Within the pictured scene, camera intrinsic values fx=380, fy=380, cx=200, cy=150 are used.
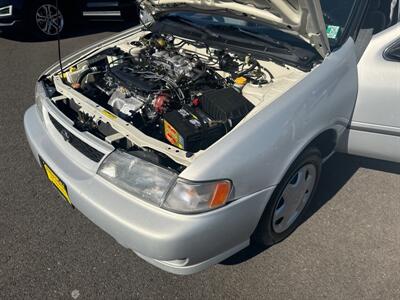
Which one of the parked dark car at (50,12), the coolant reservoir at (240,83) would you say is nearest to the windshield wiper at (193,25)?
the coolant reservoir at (240,83)

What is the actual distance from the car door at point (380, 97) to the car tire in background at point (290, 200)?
0.45m

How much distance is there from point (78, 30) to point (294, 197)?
17.1 ft

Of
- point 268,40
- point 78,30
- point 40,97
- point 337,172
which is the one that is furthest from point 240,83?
point 78,30

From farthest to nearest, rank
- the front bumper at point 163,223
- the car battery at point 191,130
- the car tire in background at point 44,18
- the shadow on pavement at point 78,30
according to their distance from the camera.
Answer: the shadow on pavement at point 78,30 < the car tire in background at point 44,18 < the car battery at point 191,130 < the front bumper at point 163,223

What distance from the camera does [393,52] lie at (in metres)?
2.45

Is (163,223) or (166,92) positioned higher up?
(166,92)

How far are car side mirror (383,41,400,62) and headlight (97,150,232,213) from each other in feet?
4.78

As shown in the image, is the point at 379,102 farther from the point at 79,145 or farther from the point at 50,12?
the point at 50,12

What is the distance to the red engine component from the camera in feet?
7.50

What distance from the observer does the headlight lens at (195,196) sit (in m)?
1.77

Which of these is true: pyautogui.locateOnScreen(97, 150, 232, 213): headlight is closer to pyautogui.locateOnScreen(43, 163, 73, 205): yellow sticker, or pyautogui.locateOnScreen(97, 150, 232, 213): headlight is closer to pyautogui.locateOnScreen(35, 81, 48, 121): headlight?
pyautogui.locateOnScreen(43, 163, 73, 205): yellow sticker

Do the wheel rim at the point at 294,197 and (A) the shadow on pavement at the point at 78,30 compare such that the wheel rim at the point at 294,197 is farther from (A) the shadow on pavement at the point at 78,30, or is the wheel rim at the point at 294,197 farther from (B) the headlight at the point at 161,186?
(A) the shadow on pavement at the point at 78,30

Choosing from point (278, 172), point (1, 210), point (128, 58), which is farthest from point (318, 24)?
point (1, 210)

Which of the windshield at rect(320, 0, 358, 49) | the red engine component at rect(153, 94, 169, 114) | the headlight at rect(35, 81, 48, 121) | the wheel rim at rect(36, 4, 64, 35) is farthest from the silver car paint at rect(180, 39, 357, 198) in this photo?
Result: the wheel rim at rect(36, 4, 64, 35)
